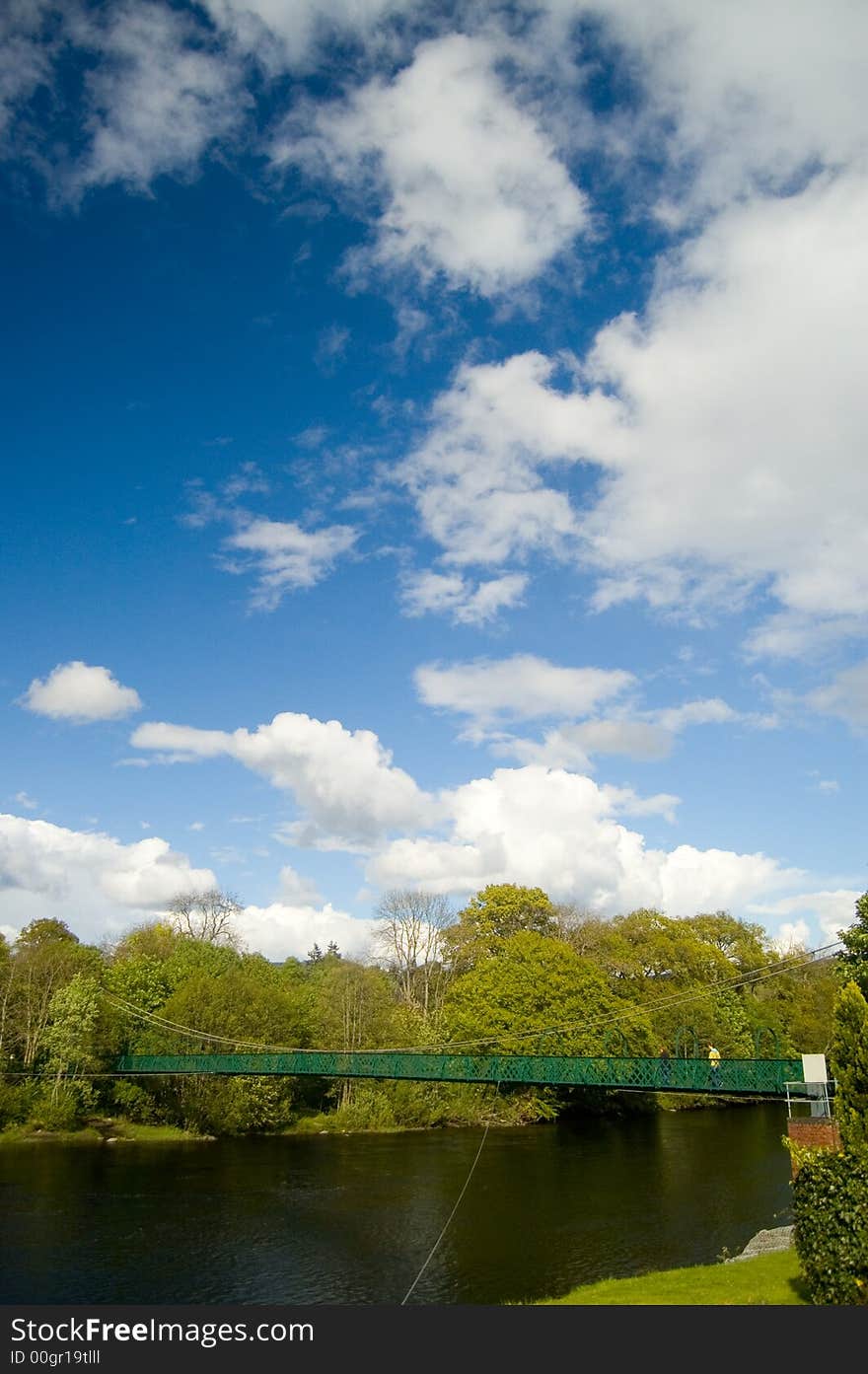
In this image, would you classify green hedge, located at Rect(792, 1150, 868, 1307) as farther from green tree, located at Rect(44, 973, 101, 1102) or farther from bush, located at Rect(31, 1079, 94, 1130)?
green tree, located at Rect(44, 973, 101, 1102)

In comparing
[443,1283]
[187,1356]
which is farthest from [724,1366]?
[443,1283]

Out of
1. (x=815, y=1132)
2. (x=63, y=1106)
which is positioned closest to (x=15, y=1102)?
(x=63, y=1106)

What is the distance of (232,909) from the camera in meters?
66.1

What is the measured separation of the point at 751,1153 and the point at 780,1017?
2293 centimetres

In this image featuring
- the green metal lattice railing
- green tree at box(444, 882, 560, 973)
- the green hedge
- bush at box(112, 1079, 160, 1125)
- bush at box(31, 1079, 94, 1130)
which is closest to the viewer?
the green hedge

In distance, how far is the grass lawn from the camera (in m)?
11.7

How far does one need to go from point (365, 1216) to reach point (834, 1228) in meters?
17.2

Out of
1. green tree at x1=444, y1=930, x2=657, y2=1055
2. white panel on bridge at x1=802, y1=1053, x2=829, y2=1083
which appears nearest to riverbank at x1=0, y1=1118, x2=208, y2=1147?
green tree at x1=444, y1=930, x2=657, y2=1055

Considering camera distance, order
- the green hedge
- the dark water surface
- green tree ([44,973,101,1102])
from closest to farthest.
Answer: the green hedge
the dark water surface
green tree ([44,973,101,1102])

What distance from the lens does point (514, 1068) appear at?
30578mm

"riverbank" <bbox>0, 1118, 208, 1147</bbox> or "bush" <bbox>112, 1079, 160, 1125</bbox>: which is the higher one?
"bush" <bbox>112, 1079, 160, 1125</bbox>

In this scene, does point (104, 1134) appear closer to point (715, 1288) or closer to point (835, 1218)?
point (715, 1288)

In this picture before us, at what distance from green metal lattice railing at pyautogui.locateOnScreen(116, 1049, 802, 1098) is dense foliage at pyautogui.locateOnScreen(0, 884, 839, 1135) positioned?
2.62 meters

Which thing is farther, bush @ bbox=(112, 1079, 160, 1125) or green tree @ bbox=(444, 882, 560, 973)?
green tree @ bbox=(444, 882, 560, 973)
